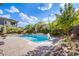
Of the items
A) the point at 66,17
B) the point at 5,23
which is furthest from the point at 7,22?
the point at 66,17

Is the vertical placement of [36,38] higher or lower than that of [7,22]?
lower

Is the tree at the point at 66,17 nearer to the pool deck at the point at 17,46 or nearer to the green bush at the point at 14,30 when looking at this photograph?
the pool deck at the point at 17,46

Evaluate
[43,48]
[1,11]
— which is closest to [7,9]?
[1,11]

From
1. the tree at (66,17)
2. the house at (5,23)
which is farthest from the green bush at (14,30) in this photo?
the tree at (66,17)

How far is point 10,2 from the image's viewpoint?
4.87 ft

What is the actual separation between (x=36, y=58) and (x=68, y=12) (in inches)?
21.1

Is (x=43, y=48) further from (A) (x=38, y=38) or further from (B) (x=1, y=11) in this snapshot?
(B) (x=1, y=11)

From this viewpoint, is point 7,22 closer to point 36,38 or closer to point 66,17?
point 36,38

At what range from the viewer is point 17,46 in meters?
1.48

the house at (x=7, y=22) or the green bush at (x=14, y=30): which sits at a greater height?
the house at (x=7, y=22)

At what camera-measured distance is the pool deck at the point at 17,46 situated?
57.9 inches

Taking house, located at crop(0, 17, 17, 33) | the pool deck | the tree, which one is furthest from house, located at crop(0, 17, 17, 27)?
the tree

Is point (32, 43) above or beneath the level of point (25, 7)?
beneath

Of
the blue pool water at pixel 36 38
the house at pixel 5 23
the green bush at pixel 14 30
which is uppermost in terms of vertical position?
the house at pixel 5 23
